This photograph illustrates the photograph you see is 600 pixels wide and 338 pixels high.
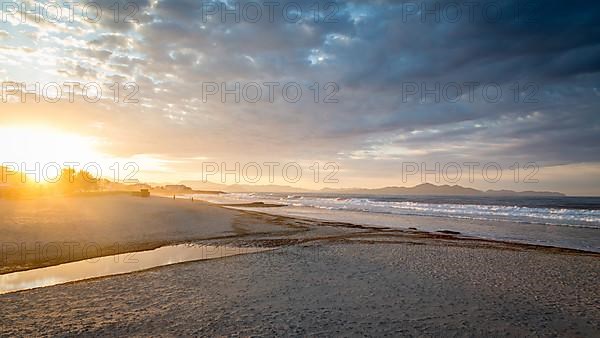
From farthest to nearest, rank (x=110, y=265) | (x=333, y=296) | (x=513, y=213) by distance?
(x=513, y=213) < (x=110, y=265) < (x=333, y=296)

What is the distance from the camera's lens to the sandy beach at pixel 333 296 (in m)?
7.82

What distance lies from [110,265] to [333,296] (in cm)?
1018

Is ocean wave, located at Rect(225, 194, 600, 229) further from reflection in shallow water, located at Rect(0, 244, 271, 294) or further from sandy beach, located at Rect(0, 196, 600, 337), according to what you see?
reflection in shallow water, located at Rect(0, 244, 271, 294)

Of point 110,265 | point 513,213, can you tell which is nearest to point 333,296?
point 110,265

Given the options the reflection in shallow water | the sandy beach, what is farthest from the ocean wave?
the reflection in shallow water

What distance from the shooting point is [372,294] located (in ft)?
33.8

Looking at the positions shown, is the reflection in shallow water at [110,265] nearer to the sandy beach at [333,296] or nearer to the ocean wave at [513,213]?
the sandy beach at [333,296]

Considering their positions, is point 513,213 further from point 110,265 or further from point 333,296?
point 110,265

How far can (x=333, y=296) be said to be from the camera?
10078mm

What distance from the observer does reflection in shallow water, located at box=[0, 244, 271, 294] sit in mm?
11773

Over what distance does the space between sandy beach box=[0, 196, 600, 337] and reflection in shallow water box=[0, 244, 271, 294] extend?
1269 millimetres

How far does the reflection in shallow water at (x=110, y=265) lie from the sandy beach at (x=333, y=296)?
127 cm

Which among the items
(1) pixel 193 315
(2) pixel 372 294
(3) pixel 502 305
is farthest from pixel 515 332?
(1) pixel 193 315

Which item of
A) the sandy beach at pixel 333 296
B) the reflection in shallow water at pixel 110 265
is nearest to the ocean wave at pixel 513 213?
the sandy beach at pixel 333 296
